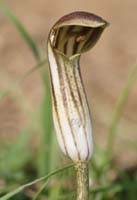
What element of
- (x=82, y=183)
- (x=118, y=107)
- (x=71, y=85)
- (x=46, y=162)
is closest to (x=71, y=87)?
(x=71, y=85)

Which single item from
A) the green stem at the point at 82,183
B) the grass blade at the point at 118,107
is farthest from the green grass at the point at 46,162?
the green stem at the point at 82,183

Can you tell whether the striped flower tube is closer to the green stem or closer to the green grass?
the green stem

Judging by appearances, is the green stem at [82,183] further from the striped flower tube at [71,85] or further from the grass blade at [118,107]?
the grass blade at [118,107]

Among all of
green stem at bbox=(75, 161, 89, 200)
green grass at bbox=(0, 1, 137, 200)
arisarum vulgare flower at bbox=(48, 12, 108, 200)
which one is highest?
arisarum vulgare flower at bbox=(48, 12, 108, 200)

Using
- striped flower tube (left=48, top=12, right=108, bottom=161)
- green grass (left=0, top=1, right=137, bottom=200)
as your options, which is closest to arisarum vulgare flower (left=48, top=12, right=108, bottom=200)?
striped flower tube (left=48, top=12, right=108, bottom=161)

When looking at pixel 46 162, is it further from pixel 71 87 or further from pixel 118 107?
pixel 71 87

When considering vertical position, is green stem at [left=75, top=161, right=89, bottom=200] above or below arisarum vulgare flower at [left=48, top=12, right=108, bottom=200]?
below

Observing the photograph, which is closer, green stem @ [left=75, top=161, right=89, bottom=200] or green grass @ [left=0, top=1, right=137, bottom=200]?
green stem @ [left=75, top=161, right=89, bottom=200]
